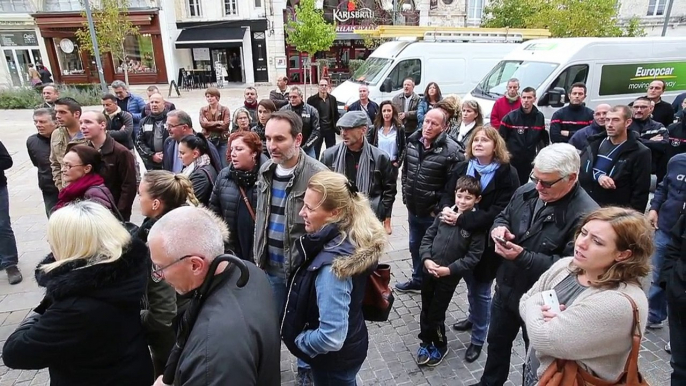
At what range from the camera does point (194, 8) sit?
91.9 feet

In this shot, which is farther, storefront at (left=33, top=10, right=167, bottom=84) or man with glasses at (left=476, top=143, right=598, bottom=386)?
storefront at (left=33, top=10, right=167, bottom=84)

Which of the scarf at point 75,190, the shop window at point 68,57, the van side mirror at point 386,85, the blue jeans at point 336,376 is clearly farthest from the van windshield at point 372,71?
the shop window at point 68,57

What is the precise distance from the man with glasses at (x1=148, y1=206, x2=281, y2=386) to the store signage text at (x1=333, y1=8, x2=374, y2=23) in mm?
28461

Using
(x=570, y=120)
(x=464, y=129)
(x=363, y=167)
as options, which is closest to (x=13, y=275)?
(x=363, y=167)

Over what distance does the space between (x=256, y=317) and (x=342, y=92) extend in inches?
457

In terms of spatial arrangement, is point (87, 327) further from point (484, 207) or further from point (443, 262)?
point (484, 207)

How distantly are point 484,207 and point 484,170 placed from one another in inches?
12.7

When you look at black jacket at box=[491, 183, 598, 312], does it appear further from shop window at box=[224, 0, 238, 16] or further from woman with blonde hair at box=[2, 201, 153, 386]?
shop window at box=[224, 0, 238, 16]

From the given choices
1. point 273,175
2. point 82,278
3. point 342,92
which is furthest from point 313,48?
→ point 82,278

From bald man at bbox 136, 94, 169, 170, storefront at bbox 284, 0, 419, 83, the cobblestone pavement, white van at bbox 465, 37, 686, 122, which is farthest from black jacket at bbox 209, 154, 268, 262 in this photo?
storefront at bbox 284, 0, 419, 83

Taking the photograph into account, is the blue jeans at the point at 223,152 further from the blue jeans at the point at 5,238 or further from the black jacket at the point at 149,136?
the blue jeans at the point at 5,238

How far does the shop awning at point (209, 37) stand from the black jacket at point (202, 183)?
25.3 m

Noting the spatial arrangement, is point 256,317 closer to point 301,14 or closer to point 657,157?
point 657,157

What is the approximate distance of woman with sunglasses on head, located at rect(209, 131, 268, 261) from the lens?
3.60 m
